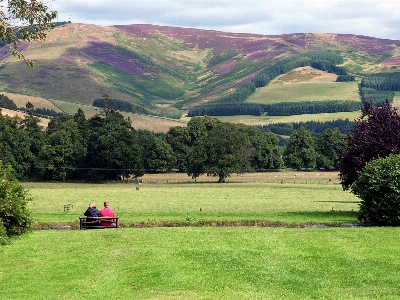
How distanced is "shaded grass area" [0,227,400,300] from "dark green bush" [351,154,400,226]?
5750 mm

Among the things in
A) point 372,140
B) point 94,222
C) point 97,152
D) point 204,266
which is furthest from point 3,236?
point 97,152

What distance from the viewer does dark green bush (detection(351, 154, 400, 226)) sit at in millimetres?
34656

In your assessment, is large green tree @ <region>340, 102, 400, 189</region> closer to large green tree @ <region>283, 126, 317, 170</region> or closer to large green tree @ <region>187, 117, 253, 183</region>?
large green tree @ <region>187, 117, 253, 183</region>

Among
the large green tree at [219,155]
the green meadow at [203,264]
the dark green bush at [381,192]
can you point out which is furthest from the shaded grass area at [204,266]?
the large green tree at [219,155]

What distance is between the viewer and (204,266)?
2119cm

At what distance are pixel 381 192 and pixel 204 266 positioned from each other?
17.6 m

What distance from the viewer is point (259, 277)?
1952 centimetres

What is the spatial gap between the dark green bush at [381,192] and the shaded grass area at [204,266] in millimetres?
5750

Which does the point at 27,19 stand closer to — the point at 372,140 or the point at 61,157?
the point at 372,140

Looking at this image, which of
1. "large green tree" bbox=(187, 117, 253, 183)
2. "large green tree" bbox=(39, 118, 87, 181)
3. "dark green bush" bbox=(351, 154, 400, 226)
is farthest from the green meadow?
"large green tree" bbox=(39, 118, 87, 181)

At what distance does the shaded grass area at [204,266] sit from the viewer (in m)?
18.0

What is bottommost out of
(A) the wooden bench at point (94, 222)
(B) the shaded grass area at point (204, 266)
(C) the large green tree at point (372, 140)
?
(A) the wooden bench at point (94, 222)

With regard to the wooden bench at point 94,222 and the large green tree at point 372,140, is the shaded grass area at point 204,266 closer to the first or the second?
the wooden bench at point 94,222

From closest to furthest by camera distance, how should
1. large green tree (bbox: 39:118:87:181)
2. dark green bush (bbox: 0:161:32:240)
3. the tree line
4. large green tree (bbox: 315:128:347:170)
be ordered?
Answer: dark green bush (bbox: 0:161:32:240) → the tree line → large green tree (bbox: 39:118:87:181) → large green tree (bbox: 315:128:347:170)
